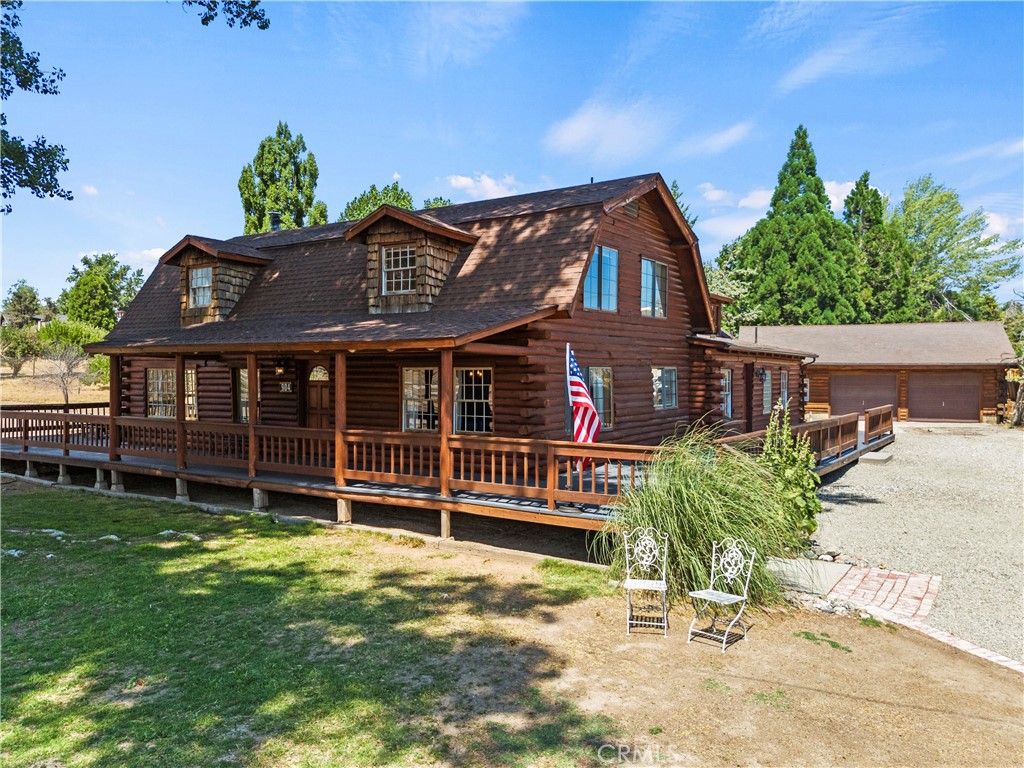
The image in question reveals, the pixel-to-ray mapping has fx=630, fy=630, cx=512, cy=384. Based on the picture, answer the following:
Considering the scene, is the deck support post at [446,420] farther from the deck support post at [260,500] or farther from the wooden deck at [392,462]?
the deck support post at [260,500]

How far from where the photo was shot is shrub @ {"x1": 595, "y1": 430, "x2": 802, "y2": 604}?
7492 mm

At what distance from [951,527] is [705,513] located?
7.11 meters

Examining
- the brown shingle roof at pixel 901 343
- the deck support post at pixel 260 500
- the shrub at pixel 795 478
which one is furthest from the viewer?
the brown shingle roof at pixel 901 343

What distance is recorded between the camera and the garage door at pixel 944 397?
3161 cm

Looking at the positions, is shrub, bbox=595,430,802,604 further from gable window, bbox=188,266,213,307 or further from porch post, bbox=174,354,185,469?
gable window, bbox=188,266,213,307

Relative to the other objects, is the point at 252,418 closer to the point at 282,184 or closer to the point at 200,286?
the point at 200,286

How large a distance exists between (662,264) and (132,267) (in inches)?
2581

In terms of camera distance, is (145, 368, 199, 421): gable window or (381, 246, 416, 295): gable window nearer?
(381, 246, 416, 295): gable window

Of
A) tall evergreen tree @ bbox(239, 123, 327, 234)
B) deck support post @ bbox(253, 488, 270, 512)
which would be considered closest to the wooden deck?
deck support post @ bbox(253, 488, 270, 512)

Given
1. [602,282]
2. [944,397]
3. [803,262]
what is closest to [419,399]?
[602,282]

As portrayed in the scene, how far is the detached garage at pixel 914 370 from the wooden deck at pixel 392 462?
56.3ft

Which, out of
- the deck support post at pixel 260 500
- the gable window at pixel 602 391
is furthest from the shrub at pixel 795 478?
the deck support post at pixel 260 500

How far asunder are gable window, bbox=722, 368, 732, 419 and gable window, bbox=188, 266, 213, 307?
15.6 metres

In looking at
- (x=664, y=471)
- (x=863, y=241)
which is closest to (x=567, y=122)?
(x=664, y=471)
